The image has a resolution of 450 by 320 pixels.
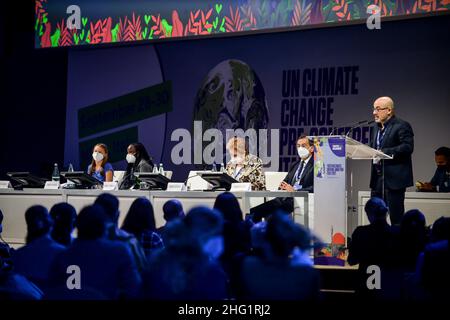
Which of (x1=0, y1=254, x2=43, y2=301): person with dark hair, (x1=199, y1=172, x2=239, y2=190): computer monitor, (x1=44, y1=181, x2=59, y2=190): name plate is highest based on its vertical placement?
(x1=199, y1=172, x2=239, y2=190): computer monitor

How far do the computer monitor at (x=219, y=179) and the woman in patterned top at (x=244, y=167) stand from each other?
17.0 inches

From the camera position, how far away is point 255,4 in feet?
30.9

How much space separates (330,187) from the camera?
6164 millimetres

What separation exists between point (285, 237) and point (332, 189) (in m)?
3.37

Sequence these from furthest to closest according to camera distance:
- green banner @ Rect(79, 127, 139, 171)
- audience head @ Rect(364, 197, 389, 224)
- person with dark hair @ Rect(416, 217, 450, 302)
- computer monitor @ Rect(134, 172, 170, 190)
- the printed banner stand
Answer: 1. green banner @ Rect(79, 127, 139, 171)
2. computer monitor @ Rect(134, 172, 170, 190)
3. the printed banner stand
4. audience head @ Rect(364, 197, 389, 224)
5. person with dark hair @ Rect(416, 217, 450, 302)

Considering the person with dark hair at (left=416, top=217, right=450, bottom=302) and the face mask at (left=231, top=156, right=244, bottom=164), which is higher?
the face mask at (left=231, top=156, right=244, bottom=164)

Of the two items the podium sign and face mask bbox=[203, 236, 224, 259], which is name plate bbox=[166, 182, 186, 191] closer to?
the podium sign

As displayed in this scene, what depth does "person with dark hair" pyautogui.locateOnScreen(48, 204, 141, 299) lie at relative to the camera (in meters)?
3.37

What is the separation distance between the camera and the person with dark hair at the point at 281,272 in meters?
2.77

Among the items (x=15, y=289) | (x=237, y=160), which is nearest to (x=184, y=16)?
(x=237, y=160)

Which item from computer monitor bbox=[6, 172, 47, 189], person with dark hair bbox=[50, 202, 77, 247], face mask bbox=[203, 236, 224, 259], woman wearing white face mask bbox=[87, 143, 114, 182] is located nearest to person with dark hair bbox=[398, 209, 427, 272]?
face mask bbox=[203, 236, 224, 259]

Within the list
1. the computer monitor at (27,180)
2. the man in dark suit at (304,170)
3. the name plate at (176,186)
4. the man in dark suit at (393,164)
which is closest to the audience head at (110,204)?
the name plate at (176,186)

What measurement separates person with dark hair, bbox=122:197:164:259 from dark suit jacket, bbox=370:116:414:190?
9.18 ft
